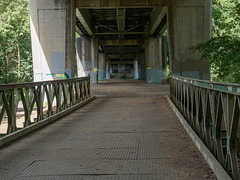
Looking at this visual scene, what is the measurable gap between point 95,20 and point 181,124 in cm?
2392

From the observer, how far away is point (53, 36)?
51.6 ft

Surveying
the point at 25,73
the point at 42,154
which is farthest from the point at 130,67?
the point at 42,154

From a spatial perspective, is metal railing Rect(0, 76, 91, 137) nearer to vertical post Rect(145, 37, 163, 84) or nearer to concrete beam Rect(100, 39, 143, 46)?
vertical post Rect(145, 37, 163, 84)

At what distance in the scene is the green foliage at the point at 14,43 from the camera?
29281mm

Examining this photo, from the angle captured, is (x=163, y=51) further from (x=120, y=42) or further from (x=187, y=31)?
(x=187, y=31)

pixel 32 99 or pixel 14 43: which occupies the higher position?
pixel 14 43

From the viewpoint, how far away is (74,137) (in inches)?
233

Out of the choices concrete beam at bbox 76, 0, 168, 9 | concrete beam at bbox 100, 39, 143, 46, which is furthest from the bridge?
concrete beam at bbox 100, 39, 143, 46

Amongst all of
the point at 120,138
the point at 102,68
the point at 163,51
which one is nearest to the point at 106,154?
the point at 120,138

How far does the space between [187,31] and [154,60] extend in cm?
1814

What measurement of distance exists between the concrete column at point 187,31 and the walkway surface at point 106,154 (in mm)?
9291

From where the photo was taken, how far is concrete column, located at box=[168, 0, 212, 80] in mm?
15828

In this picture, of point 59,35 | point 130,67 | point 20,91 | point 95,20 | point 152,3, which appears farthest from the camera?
point 130,67

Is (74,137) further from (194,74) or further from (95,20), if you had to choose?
(95,20)
